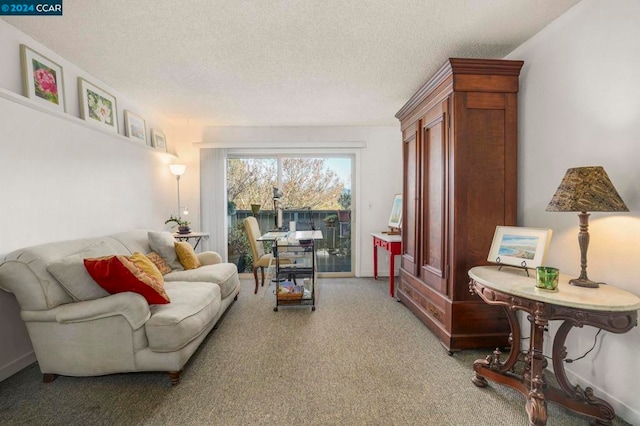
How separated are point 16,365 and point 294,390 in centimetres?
207

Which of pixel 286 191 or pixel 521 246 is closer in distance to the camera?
pixel 521 246

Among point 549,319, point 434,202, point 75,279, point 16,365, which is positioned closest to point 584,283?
point 549,319

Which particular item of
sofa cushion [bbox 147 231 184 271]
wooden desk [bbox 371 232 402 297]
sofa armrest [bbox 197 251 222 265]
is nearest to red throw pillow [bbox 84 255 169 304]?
sofa cushion [bbox 147 231 184 271]

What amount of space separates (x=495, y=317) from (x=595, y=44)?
1986mm

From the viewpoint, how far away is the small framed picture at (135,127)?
3.40 metres

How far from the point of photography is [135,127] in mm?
3539

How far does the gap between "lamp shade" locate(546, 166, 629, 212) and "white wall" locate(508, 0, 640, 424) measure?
0.70ft

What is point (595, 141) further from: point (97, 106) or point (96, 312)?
point (97, 106)

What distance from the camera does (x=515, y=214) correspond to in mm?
2320

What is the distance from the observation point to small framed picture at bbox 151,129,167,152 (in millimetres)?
3961

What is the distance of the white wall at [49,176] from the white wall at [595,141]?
12.6ft

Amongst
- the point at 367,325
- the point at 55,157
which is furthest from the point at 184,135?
the point at 367,325

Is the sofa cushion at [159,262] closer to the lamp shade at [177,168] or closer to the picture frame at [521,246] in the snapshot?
the lamp shade at [177,168]

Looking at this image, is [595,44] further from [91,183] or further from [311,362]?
[91,183]
